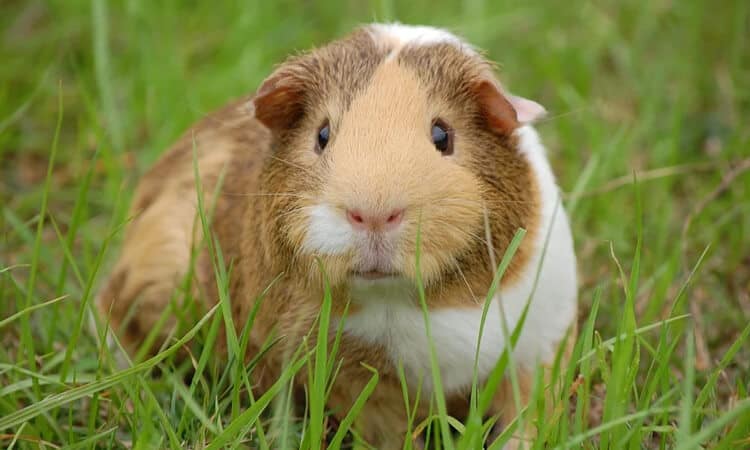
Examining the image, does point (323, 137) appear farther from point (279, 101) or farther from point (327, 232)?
point (327, 232)

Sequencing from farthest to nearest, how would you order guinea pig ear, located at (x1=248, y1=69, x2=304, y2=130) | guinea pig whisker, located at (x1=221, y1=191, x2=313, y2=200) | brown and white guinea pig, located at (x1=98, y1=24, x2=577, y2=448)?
1. guinea pig ear, located at (x1=248, y1=69, x2=304, y2=130)
2. guinea pig whisker, located at (x1=221, y1=191, x2=313, y2=200)
3. brown and white guinea pig, located at (x1=98, y1=24, x2=577, y2=448)

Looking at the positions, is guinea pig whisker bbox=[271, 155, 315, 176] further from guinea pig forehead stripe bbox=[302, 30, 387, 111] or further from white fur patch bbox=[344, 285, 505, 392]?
white fur patch bbox=[344, 285, 505, 392]

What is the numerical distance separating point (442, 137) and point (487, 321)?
0.59 meters

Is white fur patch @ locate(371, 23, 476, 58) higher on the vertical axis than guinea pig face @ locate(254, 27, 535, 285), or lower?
higher

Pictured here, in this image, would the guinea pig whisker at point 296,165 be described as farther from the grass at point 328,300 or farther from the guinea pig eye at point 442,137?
the grass at point 328,300

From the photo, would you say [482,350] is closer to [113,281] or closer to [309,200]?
[309,200]

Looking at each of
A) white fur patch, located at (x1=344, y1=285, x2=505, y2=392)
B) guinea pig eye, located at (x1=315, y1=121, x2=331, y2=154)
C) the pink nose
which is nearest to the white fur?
white fur patch, located at (x1=344, y1=285, x2=505, y2=392)

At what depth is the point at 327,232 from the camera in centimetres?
285

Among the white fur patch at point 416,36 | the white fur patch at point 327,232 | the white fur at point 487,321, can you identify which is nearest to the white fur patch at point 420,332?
the white fur at point 487,321

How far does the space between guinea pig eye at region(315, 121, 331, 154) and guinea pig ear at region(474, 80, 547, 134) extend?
1.49ft

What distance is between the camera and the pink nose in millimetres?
2732

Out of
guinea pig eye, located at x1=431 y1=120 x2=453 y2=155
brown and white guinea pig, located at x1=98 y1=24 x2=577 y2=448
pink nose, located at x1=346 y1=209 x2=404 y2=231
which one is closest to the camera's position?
pink nose, located at x1=346 y1=209 x2=404 y2=231

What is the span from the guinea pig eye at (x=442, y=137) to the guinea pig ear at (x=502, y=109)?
0.15m

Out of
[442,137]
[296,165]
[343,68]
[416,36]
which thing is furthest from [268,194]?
[416,36]
